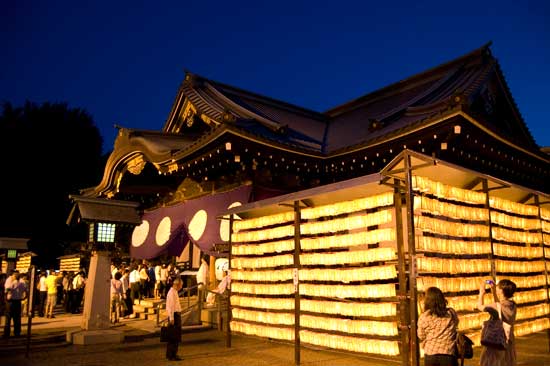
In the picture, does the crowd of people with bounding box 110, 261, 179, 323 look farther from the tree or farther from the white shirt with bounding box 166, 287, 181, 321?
the tree

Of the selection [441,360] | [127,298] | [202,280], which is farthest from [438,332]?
[127,298]

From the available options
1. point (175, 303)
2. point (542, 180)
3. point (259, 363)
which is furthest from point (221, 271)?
point (542, 180)

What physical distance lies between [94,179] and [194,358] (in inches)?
1065

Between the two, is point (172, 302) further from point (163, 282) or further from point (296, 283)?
point (163, 282)

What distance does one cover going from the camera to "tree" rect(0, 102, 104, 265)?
29.6m

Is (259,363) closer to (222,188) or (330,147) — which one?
(222,188)

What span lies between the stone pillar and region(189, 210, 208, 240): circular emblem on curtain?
3.34 m

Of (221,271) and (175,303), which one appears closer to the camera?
(175,303)

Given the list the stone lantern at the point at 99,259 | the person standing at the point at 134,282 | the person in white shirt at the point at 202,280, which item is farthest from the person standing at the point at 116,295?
the stone lantern at the point at 99,259

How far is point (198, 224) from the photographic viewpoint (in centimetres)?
1500

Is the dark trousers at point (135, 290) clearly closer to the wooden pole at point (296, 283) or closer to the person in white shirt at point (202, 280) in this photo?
the person in white shirt at point (202, 280)

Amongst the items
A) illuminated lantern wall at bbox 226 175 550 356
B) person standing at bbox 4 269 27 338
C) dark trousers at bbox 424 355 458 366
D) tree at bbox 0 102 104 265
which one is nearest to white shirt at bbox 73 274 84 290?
person standing at bbox 4 269 27 338

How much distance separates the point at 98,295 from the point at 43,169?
2254cm

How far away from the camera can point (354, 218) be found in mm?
7590
